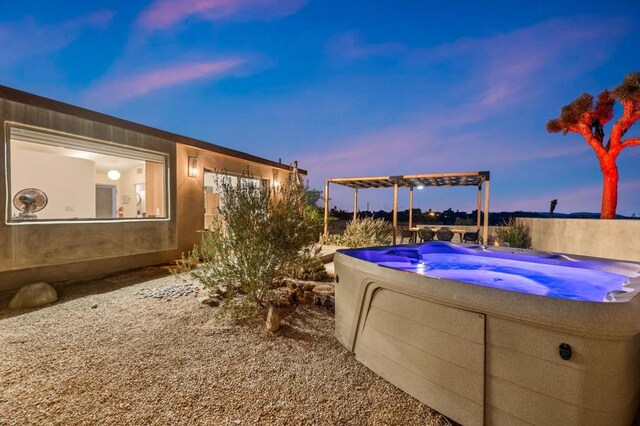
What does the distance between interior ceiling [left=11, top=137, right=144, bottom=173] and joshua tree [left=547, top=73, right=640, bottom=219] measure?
12558 mm

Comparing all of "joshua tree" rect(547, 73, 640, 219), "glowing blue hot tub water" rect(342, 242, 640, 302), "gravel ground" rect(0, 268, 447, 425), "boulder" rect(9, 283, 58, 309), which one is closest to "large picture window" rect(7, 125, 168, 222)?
"boulder" rect(9, 283, 58, 309)

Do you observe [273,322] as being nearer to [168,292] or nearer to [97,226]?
[168,292]

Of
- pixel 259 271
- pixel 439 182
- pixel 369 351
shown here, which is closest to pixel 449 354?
pixel 369 351

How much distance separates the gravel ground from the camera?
1.87 m

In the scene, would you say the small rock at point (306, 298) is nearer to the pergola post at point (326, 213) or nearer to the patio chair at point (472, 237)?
the pergola post at point (326, 213)

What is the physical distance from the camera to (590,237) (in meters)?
6.87

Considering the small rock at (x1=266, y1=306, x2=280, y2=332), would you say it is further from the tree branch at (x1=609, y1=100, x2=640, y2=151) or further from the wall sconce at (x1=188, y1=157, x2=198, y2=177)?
the tree branch at (x1=609, y1=100, x2=640, y2=151)

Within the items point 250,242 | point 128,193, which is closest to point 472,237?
point 250,242

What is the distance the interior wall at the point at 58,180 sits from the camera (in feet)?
21.8

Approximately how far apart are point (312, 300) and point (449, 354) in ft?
7.99

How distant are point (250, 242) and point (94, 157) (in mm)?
6634

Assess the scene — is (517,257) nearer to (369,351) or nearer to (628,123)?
(369,351)

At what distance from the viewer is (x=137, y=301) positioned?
13.4 feet

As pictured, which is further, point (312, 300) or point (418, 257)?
point (418, 257)
